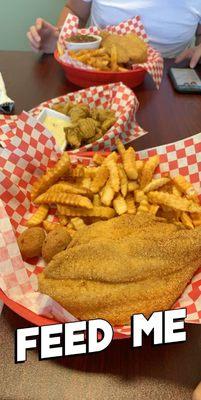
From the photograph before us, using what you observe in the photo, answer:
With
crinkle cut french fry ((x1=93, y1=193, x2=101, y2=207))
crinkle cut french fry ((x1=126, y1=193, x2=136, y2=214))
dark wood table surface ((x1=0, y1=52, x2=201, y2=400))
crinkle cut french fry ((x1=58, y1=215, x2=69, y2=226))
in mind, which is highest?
crinkle cut french fry ((x1=93, y1=193, x2=101, y2=207))

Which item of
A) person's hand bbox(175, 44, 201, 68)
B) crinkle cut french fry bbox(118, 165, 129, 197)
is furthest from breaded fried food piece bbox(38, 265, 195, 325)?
person's hand bbox(175, 44, 201, 68)

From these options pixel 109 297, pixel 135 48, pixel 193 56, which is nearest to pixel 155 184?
pixel 109 297

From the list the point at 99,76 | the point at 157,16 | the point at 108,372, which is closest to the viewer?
the point at 108,372

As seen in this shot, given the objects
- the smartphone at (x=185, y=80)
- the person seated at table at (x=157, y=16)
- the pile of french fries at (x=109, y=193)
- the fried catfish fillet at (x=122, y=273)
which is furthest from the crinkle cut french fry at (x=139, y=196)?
the person seated at table at (x=157, y=16)

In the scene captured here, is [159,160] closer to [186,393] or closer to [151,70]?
[186,393]

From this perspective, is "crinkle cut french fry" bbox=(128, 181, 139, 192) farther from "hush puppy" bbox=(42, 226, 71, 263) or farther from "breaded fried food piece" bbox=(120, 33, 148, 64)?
"breaded fried food piece" bbox=(120, 33, 148, 64)

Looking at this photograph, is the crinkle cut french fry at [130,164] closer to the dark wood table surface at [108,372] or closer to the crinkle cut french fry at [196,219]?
the crinkle cut french fry at [196,219]

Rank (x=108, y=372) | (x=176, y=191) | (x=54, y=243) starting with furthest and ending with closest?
(x=176, y=191), (x=54, y=243), (x=108, y=372)

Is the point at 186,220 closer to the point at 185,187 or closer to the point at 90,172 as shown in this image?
the point at 185,187
